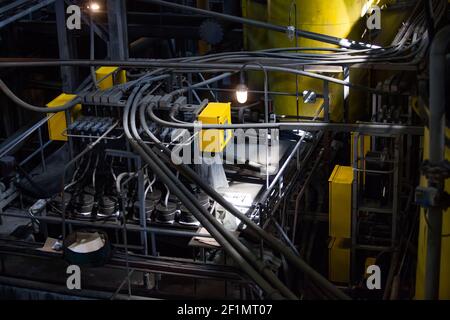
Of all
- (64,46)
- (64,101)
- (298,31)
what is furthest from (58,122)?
(298,31)

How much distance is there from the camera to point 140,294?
8.75 m

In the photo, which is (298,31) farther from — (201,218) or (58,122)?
(201,218)

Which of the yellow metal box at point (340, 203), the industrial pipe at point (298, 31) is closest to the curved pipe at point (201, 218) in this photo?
the yellow metal box at point (340, 203)

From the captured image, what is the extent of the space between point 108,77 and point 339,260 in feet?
12.8

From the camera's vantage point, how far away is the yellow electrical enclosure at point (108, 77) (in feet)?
34.5

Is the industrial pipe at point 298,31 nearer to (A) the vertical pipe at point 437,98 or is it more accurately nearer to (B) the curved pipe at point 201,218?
(B) the curved pipe at point 201,218

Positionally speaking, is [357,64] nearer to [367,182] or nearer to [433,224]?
[367,182]

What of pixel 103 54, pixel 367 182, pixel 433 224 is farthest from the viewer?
pixel 103 54

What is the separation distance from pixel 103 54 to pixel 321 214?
7.78m

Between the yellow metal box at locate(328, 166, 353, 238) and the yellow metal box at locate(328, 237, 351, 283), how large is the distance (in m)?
0.11

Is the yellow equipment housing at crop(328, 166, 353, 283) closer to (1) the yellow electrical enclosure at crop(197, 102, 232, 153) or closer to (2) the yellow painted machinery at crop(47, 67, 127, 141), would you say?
(1) the yellow electrical enclosure at crop(197, 102, 232, 153)

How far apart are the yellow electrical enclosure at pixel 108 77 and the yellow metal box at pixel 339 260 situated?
11.9 feet
